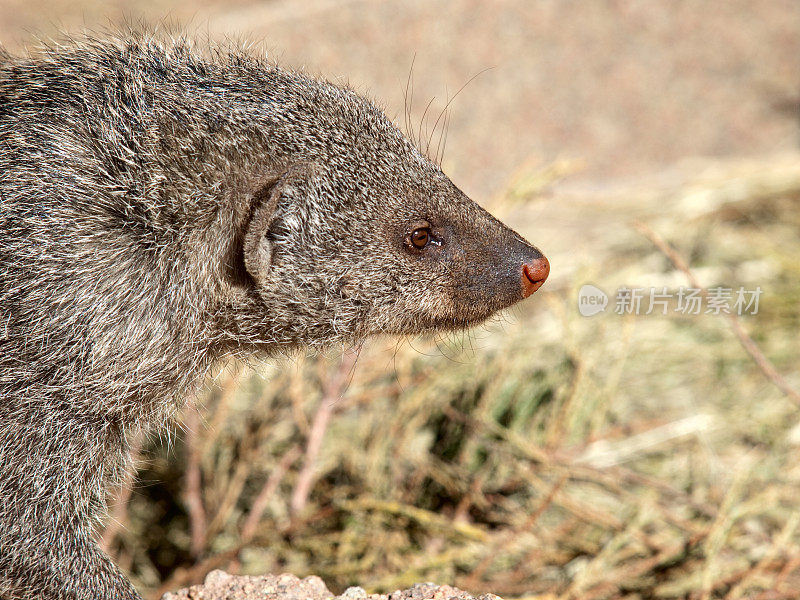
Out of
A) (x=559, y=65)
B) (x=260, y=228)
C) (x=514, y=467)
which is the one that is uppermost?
(x=559, y=65)

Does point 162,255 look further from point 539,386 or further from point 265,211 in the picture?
point 539,386

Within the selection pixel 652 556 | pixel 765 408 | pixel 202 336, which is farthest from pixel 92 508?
pixel 765 408

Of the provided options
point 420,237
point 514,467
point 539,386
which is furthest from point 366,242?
point 539,386

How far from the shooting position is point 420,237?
277 centimetres

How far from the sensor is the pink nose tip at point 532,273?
9.22ft

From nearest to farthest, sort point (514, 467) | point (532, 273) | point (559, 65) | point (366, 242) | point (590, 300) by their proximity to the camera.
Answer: point (366, 242), point (532, 273), point (514, 467), point (590, 300), point (559, 65)

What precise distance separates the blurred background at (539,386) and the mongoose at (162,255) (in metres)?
0.39

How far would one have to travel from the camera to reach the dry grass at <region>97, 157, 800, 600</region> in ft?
12.1

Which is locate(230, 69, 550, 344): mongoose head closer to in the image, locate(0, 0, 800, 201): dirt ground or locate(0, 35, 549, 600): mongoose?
locate(0, 35, 549, 600): mongoose

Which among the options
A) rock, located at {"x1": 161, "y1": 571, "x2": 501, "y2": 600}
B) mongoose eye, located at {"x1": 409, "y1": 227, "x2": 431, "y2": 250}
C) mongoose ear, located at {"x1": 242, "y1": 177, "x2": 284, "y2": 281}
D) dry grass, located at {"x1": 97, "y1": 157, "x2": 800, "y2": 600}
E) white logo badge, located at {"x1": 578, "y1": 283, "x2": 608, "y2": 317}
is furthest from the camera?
white logo badge, located at {"x1": 578, "y1": 283, "x2": 608, "y2": 317}

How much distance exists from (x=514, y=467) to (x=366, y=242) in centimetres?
172

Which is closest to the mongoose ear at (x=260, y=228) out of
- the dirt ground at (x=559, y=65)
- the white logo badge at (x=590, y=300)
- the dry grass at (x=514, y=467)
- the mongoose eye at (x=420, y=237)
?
the mongoose eye at (x=420, y=237)

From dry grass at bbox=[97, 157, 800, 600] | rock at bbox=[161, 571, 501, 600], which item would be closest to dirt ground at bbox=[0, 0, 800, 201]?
dry grass at bbox=[97, 157, 800, 600]

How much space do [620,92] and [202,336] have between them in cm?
510
